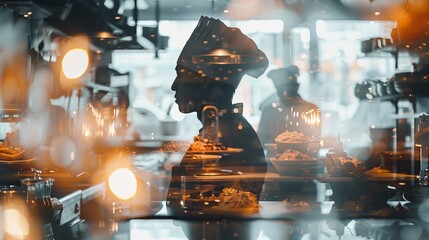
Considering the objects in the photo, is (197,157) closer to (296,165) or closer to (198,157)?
(198,157)

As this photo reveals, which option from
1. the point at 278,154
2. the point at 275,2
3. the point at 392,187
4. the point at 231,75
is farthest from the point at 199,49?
the point at 392,187

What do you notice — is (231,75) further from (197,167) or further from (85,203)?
(85,203)

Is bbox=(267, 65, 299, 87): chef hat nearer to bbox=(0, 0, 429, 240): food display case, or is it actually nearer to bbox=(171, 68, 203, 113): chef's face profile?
bbox=(0, 0, 429, 240): food display case

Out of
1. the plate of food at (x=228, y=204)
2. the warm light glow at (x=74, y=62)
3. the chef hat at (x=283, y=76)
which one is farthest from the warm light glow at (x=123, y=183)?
the chef hat at (x=283, y=76)

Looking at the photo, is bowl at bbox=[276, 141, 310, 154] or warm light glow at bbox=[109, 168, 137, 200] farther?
bowl at bbox=[276, 141, 310, 154]

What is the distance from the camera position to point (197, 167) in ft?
7.42

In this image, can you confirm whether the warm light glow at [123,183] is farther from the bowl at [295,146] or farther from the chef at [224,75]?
the bowl at [295,146]

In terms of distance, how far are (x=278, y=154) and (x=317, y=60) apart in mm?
453

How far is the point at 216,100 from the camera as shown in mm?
2412

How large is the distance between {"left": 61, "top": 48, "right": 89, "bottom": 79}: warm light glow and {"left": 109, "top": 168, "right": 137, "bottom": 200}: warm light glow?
0.47 meters

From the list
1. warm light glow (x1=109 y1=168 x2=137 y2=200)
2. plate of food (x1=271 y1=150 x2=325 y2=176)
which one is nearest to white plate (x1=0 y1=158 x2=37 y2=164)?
warm light glow (x1=109 y1=168 x2=137 y2=200)

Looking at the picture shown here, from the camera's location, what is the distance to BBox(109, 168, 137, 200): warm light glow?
2.01m

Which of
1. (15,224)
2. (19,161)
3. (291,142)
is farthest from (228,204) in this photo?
(19,161)

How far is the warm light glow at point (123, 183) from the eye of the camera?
6.60 ft
